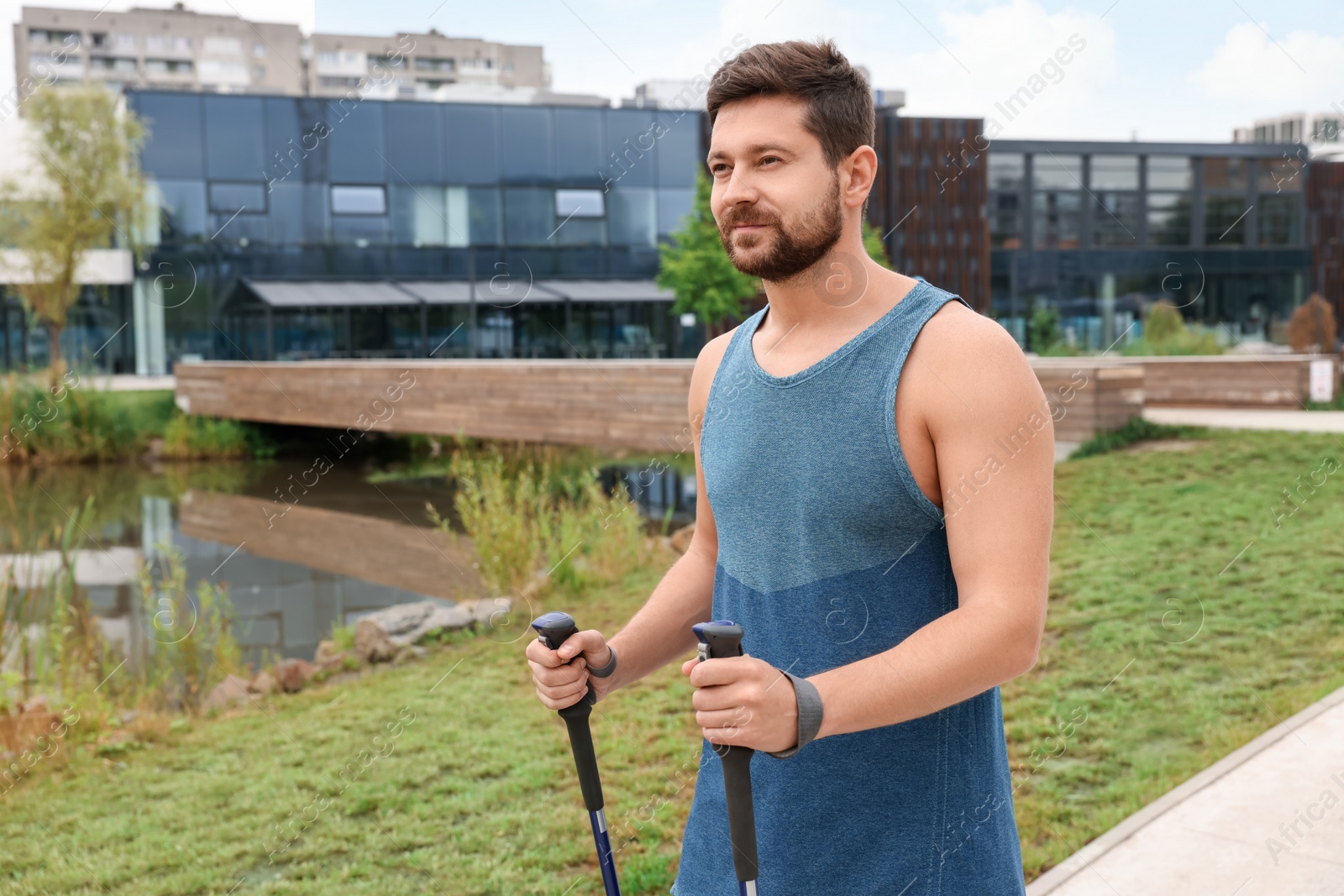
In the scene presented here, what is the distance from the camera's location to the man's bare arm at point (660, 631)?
66.2 inches

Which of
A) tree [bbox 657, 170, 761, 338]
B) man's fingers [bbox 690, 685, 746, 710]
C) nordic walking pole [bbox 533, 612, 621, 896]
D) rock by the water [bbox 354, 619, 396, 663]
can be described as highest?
tree [bbox 657, 170, 761, 338]

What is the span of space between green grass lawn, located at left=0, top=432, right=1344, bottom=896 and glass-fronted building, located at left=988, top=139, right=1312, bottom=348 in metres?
33.5

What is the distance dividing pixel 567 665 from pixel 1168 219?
44255mm

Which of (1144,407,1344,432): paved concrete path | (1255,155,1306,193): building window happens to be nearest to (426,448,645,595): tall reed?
(1144,407,1344,432): paved concrete path

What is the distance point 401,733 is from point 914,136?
118ft

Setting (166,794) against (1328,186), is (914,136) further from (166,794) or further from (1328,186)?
(166,794)

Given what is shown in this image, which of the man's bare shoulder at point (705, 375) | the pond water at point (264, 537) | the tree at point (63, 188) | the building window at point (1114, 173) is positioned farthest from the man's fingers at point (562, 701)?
the building window at point (1114, 173)

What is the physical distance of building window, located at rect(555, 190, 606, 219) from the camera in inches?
1351

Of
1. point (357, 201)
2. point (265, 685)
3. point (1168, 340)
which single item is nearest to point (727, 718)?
point (265, 685)

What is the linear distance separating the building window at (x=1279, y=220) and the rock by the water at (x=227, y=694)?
43214 mm

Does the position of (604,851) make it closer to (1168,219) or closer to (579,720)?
(579,720)

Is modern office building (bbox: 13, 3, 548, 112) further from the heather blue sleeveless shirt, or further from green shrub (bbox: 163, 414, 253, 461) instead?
the heather blue sleeveless shirt

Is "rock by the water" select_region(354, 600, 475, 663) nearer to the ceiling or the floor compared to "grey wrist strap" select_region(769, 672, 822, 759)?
nearer to the floor

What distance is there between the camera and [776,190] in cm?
157
